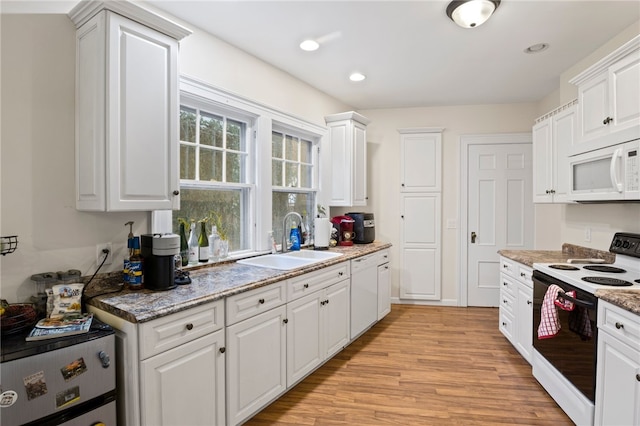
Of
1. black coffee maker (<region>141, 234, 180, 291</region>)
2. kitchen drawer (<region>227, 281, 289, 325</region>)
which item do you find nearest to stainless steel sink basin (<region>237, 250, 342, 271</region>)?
kitchen drawer (<region>227, 281, 289, 325</region>)

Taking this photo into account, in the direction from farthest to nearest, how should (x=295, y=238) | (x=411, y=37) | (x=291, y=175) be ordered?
1. (x=291, y=175)
2. (x=295, y=238)
3. (x=411, y=37)

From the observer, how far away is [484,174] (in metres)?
4.62

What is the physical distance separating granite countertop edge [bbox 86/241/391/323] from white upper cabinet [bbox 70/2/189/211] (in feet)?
1.50

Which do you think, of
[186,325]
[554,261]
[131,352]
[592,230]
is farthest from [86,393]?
[592,230]

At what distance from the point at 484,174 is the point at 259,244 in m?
3.19

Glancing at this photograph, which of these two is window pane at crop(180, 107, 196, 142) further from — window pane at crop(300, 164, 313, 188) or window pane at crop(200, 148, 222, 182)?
window pane at crop(300, 164, 313, 188)

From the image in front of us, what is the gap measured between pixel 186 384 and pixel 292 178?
94.8 inches

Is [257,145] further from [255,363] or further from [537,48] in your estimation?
[537,48]

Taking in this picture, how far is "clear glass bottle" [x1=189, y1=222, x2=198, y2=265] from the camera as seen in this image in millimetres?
2430

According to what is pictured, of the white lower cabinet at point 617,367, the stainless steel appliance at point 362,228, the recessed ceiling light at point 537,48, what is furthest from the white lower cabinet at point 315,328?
the recessed ceiling light at point 537,48

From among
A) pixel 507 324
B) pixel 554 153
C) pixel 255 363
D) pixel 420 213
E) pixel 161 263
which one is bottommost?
pixel 507 324

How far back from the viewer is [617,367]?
170cm

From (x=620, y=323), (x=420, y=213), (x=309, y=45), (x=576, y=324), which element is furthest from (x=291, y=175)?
(x=620, y=323)

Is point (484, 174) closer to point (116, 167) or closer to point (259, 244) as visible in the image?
point (259, 244)
